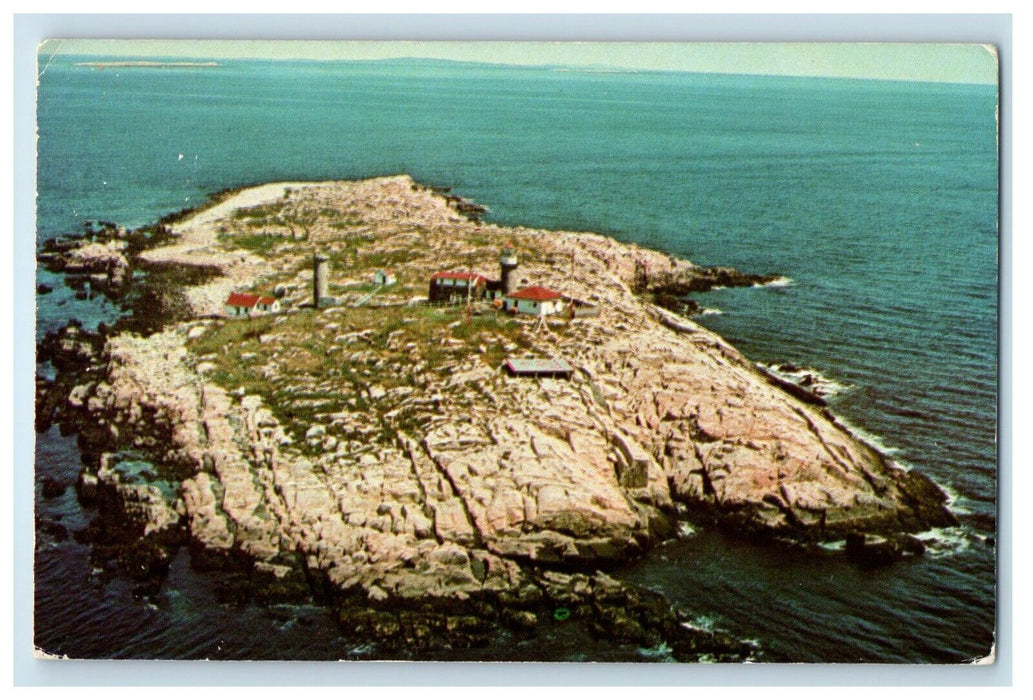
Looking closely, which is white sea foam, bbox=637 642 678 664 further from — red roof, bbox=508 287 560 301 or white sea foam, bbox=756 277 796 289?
white sea foam, bbox=756 277 796 289

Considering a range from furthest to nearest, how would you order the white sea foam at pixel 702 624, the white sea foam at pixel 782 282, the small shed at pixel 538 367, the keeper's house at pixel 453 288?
the keeper's house at pixel 453 288
the white sea foam at pixel 782 282
the small shed at pixel 538 367
the white sea foam at pixel 702 624

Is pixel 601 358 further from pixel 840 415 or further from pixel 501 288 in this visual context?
pixel 840 415

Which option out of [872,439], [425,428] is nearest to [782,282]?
[872,439]

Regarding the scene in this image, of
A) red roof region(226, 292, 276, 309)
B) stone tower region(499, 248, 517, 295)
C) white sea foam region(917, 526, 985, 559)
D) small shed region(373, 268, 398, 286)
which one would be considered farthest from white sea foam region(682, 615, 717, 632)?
red roof region(226, 292, 276, 309)

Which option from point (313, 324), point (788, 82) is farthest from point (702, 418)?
point (313, 324)

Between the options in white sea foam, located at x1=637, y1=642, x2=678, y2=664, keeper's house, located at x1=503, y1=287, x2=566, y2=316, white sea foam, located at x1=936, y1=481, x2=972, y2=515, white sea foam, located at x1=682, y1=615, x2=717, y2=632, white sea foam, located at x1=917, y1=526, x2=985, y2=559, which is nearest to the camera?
white sea foam, located at x1=637, y1=642, x2=678, y2=664

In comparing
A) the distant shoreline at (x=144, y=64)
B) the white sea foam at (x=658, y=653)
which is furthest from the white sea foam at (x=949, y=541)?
the distant shoreline at (x=144, y=64)

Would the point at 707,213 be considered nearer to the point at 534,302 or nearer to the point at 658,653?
the point at 534,302

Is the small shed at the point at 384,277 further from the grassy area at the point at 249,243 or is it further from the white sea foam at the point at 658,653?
the white sea foam at the point at 658,653

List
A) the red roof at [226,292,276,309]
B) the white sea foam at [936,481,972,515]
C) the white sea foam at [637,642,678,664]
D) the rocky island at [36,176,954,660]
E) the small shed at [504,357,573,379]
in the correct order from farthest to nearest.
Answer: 1. the red roof at [226,292,276,309]
2. the small shed at [504,357,573,379]
3. the white sea foam at [936,481,972,515]
4. the rocky island at [36,176,954,660]
5. the white sea foam at [637,642,678,664]
